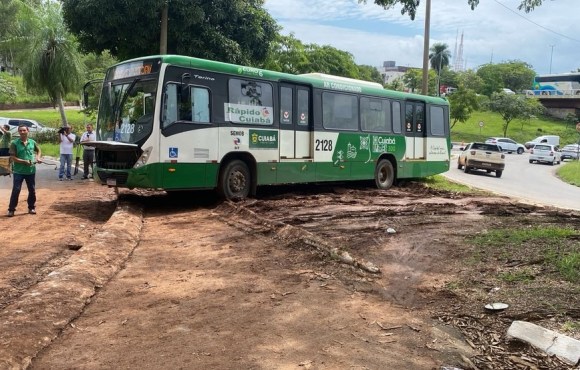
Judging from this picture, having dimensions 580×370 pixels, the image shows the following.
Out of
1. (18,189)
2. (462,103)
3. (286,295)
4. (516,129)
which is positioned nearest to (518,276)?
(286,295)

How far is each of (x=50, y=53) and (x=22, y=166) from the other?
17.0m

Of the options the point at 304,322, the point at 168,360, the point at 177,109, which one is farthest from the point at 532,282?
the point at 177,109

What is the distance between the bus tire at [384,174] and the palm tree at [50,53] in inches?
633

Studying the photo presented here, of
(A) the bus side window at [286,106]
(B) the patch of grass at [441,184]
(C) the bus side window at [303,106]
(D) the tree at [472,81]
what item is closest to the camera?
(A) the bus side window at [286,106]

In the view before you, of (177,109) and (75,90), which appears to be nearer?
(177,109)

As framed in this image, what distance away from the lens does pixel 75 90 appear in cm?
2616

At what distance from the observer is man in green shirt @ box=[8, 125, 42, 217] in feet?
33.1

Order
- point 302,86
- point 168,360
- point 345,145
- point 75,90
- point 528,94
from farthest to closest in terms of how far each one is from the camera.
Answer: point 528,94 < point 75,90 < point 345,145 < point 302,86 < point 168,360

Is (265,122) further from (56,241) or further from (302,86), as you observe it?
(56,241)

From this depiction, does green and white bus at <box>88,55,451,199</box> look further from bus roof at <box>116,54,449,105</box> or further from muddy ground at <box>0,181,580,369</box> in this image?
muddy ground at <box>0,181,580,369</box>

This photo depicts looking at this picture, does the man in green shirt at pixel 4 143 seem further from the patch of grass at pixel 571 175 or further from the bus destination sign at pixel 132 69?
the patch of grass at pixel 571 175

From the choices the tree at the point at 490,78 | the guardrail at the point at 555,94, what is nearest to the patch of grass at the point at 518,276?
the guardrail at the point at 555,94

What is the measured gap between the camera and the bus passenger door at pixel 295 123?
1268 centimetres

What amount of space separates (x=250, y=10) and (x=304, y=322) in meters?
15.2
